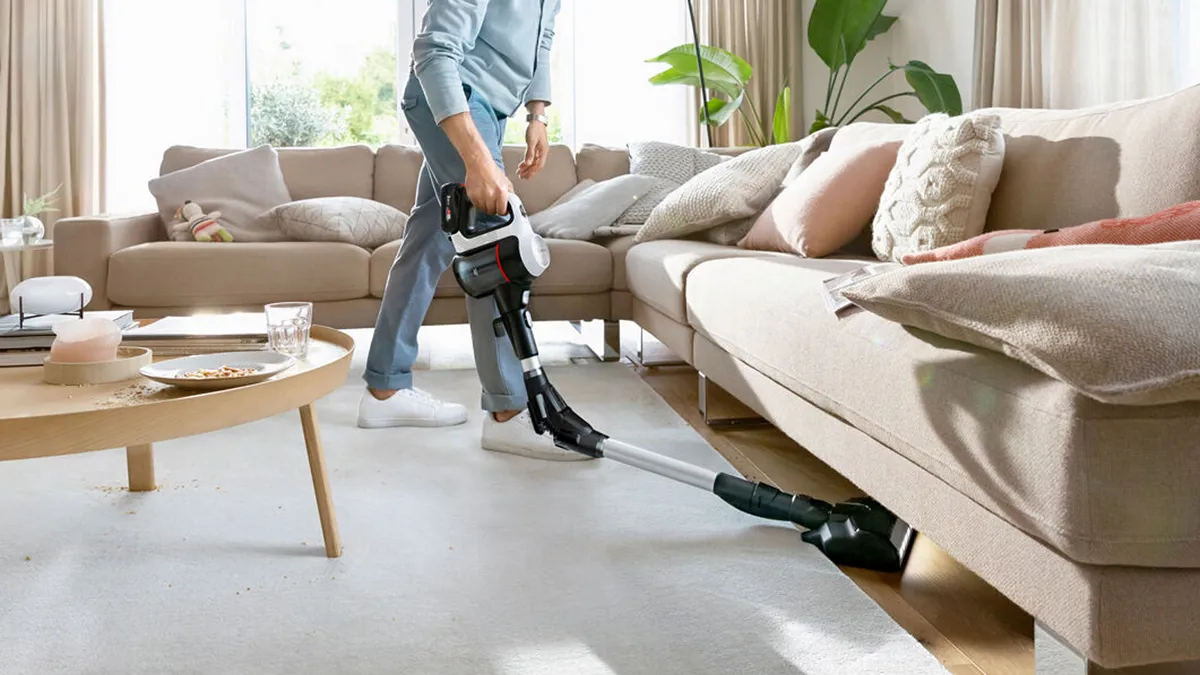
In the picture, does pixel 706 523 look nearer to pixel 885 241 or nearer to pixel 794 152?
pixel 885 241

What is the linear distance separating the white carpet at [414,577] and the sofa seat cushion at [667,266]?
0.54 meters

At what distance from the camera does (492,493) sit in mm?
1978

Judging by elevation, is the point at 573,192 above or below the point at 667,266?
above

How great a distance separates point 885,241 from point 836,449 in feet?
2.74

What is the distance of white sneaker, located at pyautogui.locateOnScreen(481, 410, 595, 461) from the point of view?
7.27 feet

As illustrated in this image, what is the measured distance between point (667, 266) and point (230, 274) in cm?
145

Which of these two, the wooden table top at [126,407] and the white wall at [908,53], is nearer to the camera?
the wooden table top at [126,407]

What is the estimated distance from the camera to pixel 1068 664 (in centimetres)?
98

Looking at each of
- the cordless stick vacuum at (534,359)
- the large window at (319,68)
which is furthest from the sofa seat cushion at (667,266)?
the large window at (319,68)

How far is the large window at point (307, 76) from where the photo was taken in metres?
5.52

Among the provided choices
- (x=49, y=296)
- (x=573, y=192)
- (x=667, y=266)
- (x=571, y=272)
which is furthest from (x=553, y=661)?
(x=573, y=192)

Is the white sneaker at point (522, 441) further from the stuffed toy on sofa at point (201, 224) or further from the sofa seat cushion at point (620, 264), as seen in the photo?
the stuffed toy on sofa at point (201, 224)

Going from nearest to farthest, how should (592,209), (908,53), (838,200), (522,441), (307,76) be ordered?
(522,441)
(838,200)
(592,209)
(908,53)
(307,76)

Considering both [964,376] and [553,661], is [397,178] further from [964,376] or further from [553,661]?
[964,376]
